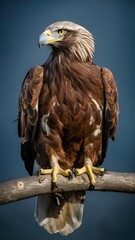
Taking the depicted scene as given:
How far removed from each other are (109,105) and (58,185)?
1.19 meters

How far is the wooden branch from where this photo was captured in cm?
579

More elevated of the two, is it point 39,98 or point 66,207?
point 39,98

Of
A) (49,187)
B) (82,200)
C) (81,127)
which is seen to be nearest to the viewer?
(49,187)

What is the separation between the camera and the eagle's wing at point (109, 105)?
692 cm

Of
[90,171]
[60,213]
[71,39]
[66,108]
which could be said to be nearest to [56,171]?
[90,171]

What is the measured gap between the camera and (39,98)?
6.90m

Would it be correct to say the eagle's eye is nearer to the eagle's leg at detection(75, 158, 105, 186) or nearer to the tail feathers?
the eagle's leg at detection(75, 158, 105, 186)

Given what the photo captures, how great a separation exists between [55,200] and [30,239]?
2343 millimetres

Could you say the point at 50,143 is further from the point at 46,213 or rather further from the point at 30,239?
the point at 30,239

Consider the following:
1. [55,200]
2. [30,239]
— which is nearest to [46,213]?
[55,200]

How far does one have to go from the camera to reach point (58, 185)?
→ 6.14 metres

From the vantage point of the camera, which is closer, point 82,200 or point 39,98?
point 39,98

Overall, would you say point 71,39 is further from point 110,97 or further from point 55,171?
point 55,171

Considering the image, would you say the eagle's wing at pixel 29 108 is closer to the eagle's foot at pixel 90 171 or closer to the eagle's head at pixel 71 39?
the eagle's head at pixel 71 39
